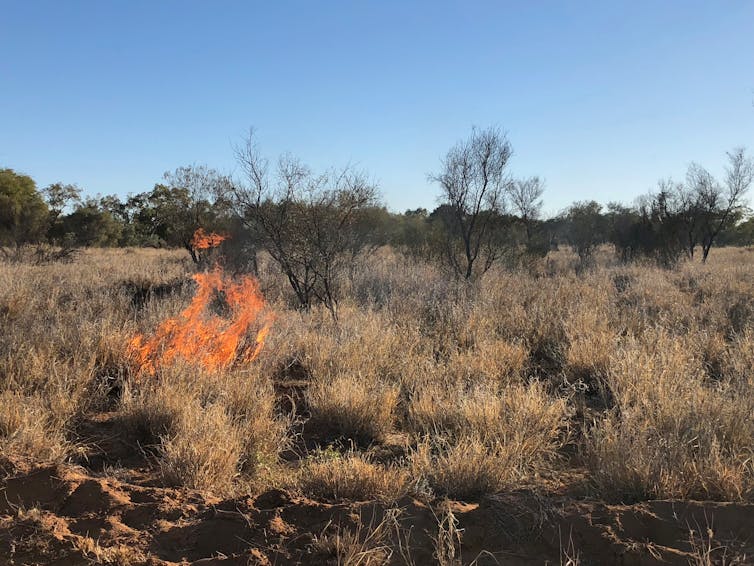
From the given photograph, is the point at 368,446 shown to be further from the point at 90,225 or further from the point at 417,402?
the point at 90,225

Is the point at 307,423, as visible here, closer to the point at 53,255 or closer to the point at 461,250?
the point at 461,250

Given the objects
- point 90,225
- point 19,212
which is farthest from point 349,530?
point 90,225

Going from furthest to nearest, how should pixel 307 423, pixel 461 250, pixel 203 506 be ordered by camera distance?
pixel 461 250 < pixel 307 423 < pixel 203 506

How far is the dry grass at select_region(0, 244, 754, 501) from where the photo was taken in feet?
9.50

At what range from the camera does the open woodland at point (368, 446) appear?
2.32 metres

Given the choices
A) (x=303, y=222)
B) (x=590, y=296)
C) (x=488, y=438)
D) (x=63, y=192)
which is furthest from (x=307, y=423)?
(x=63, y=192)

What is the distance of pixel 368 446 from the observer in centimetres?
391

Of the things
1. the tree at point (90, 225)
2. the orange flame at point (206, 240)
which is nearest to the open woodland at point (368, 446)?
the orange flame at point (206, 240)

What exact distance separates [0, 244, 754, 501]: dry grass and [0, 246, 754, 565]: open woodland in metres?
0.02

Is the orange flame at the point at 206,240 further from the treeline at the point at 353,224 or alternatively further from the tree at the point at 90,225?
the tree at the point at 90,225

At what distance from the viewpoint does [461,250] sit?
15.3 m

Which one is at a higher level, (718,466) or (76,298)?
(76,298)

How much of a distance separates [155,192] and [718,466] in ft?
80.2

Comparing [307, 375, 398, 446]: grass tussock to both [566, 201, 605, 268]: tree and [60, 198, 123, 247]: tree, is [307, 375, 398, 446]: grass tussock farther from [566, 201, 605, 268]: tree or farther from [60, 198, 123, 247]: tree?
[60, 198, 123, 247]: tree
